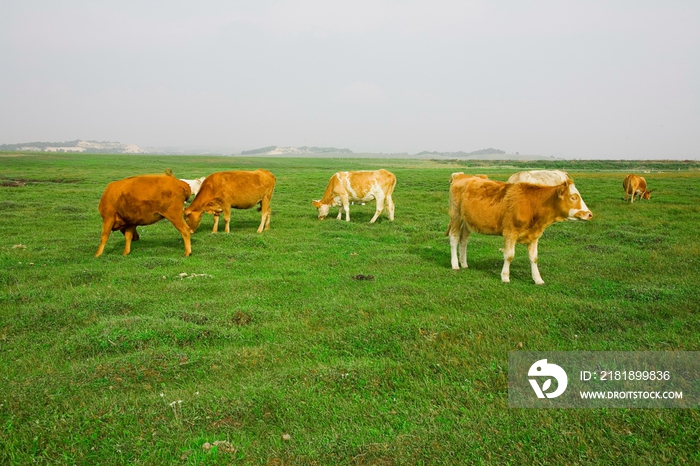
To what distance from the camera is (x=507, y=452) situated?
3.64 metres

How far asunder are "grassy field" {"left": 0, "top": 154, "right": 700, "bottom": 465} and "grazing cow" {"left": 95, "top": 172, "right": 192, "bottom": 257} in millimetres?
834

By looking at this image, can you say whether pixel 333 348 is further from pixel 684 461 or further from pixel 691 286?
pixel 691 286

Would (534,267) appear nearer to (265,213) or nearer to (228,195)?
(265,213)

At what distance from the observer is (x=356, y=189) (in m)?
17.6

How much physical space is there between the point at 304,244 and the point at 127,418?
353 inches

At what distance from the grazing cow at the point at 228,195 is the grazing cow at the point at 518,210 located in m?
8.48

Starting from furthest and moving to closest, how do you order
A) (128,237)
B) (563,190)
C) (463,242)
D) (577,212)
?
(128,237) < (463,242) < (577,212) < (563,190)

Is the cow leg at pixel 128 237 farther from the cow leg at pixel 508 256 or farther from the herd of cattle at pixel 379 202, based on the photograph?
the cow leg at pixel 508 256

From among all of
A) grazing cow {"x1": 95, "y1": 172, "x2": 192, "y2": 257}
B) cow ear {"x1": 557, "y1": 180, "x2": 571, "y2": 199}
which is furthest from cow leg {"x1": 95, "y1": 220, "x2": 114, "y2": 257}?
cow ear {"x1": 557, "y1": 180, "x2": 571, "y2": 199}

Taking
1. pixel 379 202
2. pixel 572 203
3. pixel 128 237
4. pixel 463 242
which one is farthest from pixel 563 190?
pixel 128 237

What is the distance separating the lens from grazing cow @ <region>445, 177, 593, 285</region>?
8.56 m

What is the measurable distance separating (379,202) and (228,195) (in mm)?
6451

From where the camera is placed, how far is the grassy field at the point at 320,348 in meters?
3.83

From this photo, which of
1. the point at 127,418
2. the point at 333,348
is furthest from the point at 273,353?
the point at 127,418
